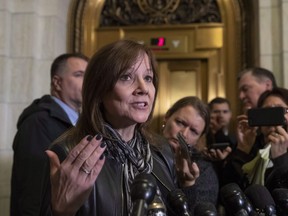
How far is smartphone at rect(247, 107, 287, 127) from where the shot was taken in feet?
6.38

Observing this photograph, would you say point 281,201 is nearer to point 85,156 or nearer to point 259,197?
point 259,197

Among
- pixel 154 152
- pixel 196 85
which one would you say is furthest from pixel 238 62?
pixel 154 152

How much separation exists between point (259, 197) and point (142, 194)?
45cm

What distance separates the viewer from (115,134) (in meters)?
1.46

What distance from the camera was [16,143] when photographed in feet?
8.18

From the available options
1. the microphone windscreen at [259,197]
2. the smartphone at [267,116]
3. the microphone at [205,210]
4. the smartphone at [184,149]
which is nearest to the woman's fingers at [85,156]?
the microphone at [205,210]

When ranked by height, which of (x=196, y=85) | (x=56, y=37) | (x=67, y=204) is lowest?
(x=67, y=204)

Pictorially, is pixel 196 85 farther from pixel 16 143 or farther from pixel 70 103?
pixel 16 143

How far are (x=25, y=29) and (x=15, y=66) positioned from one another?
1.11 ft

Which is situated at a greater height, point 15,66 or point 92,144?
point 15,66

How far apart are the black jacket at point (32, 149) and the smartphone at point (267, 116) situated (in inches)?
41.6

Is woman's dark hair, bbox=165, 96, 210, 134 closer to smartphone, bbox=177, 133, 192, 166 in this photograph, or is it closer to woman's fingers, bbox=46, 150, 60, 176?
smartphone, bbox=177, 133, 192, 166

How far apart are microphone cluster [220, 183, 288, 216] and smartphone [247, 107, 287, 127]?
0.78m

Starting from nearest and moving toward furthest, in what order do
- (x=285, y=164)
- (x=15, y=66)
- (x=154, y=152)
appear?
(x=154, y=152)
(x=285, y=164)
(x=15, y=66)
